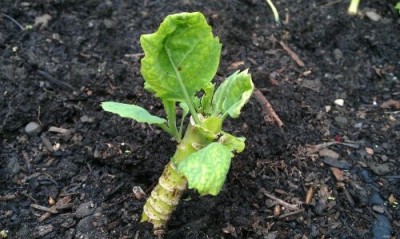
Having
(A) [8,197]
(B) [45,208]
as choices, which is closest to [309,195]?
(B) [45,208]

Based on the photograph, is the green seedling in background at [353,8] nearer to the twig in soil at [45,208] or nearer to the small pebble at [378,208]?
the small pebble at [378,208]

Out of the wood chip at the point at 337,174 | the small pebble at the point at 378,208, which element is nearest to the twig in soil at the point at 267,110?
the wood chip at the point at 337,174

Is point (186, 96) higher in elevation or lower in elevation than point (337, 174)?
higher

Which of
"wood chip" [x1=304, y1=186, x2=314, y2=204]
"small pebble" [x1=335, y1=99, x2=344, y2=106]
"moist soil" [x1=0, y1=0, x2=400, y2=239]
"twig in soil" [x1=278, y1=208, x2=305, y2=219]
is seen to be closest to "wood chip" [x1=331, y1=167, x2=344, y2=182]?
"moist soil" [x1=0, y1=0, x2=400, y2=239]

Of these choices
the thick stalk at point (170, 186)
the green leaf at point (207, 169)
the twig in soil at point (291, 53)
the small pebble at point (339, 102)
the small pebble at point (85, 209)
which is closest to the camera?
the green leaf at point (207, 169)

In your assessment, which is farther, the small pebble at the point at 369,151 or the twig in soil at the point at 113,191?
the small pebble at the point at 369,151

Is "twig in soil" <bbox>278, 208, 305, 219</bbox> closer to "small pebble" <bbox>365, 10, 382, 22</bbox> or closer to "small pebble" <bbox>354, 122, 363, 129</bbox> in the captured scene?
"small pebble" <bbox>354, 122, 363, 129</bbox>

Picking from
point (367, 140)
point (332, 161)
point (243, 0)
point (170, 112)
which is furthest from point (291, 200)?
point (243, 0)

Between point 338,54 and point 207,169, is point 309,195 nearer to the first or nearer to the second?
point 207,169
